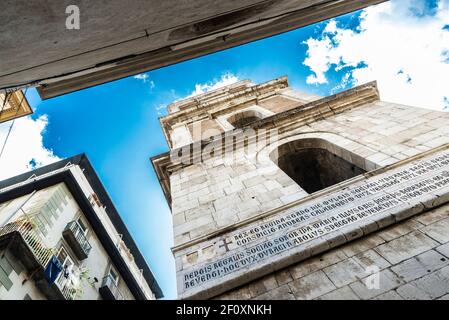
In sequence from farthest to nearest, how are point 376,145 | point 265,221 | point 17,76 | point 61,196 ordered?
point 61,196
point 376,145
point 265,221
point 17,76

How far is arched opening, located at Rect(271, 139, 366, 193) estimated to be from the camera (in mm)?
8133

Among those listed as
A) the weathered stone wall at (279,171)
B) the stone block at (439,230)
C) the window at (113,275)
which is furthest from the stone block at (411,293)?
the window at (113,275)

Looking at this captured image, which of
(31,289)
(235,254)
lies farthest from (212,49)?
(31,289)

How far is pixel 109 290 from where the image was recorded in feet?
45.7

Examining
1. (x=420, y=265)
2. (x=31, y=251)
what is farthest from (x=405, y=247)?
(x=31, y=251)

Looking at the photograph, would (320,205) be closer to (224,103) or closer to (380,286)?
(380,286)

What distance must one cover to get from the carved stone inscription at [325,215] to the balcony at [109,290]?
11.4m

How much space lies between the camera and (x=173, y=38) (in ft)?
14.2

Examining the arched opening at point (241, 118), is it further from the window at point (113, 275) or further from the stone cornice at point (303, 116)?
the window at point (113, 275)

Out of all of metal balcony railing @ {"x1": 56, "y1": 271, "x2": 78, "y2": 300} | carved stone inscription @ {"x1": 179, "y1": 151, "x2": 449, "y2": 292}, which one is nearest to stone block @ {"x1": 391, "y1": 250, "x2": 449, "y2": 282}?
carved stone inscription @ {"x1": 179, "y1": 151, "x2": 449, "y2": 292}

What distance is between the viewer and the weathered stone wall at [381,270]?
131 inches

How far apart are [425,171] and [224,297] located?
13.9ft
